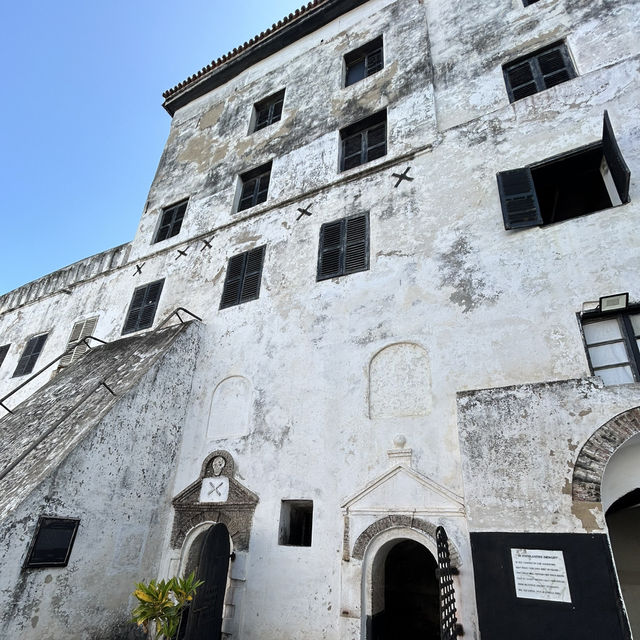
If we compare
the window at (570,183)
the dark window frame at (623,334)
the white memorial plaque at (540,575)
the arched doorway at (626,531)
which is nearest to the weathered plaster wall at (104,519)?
the white memorial plaque at (540,575)

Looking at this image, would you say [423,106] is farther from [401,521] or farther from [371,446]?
[401,521]

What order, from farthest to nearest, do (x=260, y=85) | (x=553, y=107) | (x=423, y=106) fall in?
(x=260, y=85), (x=423, y=106), (x=553, y=107)

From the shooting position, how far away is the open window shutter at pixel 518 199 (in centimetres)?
692

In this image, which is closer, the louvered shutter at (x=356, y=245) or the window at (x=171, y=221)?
the louvered shutter at (x=356, y=245)

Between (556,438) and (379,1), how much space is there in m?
12.7

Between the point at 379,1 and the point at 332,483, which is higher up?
the point at 379,1

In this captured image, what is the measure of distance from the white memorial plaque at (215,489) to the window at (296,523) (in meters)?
1.22

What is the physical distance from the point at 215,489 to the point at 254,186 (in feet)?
25.6

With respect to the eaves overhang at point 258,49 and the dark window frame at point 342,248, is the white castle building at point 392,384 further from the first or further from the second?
the eaves overhang at point 258,49

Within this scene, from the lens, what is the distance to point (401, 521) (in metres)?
5.87

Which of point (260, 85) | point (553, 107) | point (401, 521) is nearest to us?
→ point (401, 521)

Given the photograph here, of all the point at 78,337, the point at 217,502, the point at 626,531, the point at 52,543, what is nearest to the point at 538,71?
the point at 626,531

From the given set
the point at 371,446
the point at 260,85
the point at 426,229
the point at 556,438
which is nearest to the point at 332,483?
the point at 371,446

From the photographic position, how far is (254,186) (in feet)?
38.5
